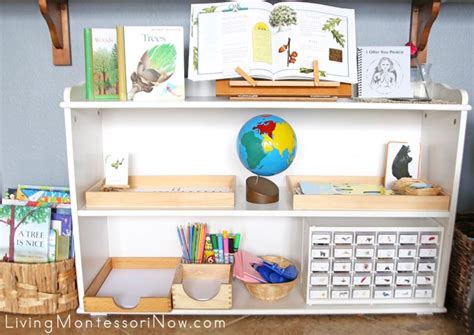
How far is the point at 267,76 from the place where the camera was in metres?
1.12

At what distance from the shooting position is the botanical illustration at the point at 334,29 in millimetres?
1182

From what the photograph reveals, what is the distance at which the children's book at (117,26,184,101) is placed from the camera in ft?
3.72

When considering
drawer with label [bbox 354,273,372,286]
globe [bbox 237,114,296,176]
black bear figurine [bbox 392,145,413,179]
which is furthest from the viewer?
black bear figurine [bbox 392,145,413,179]

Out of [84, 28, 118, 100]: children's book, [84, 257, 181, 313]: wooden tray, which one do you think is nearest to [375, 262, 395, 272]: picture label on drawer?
[84, 257, 181, 313]: wooden tray

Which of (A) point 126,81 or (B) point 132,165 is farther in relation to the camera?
(B) point 132,165

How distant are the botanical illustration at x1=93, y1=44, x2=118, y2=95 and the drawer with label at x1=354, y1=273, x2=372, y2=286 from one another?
881 millimetres

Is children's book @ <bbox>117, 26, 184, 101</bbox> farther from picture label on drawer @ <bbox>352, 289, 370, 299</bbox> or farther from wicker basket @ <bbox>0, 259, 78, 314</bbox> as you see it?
picture label on drawer @ <bbox>352, 289, 370, 299</bbox>

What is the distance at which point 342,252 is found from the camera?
119 cm

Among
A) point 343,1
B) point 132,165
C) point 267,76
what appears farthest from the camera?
point 132,165

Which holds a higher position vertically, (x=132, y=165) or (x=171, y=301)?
(x=132, y=165)

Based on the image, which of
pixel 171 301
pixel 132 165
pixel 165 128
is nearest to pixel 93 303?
pixel 171 301

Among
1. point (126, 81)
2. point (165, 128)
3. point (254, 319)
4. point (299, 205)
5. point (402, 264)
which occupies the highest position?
point (126, 81)

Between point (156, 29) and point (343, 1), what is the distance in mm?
587

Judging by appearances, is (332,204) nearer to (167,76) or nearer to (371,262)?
(371,262)
